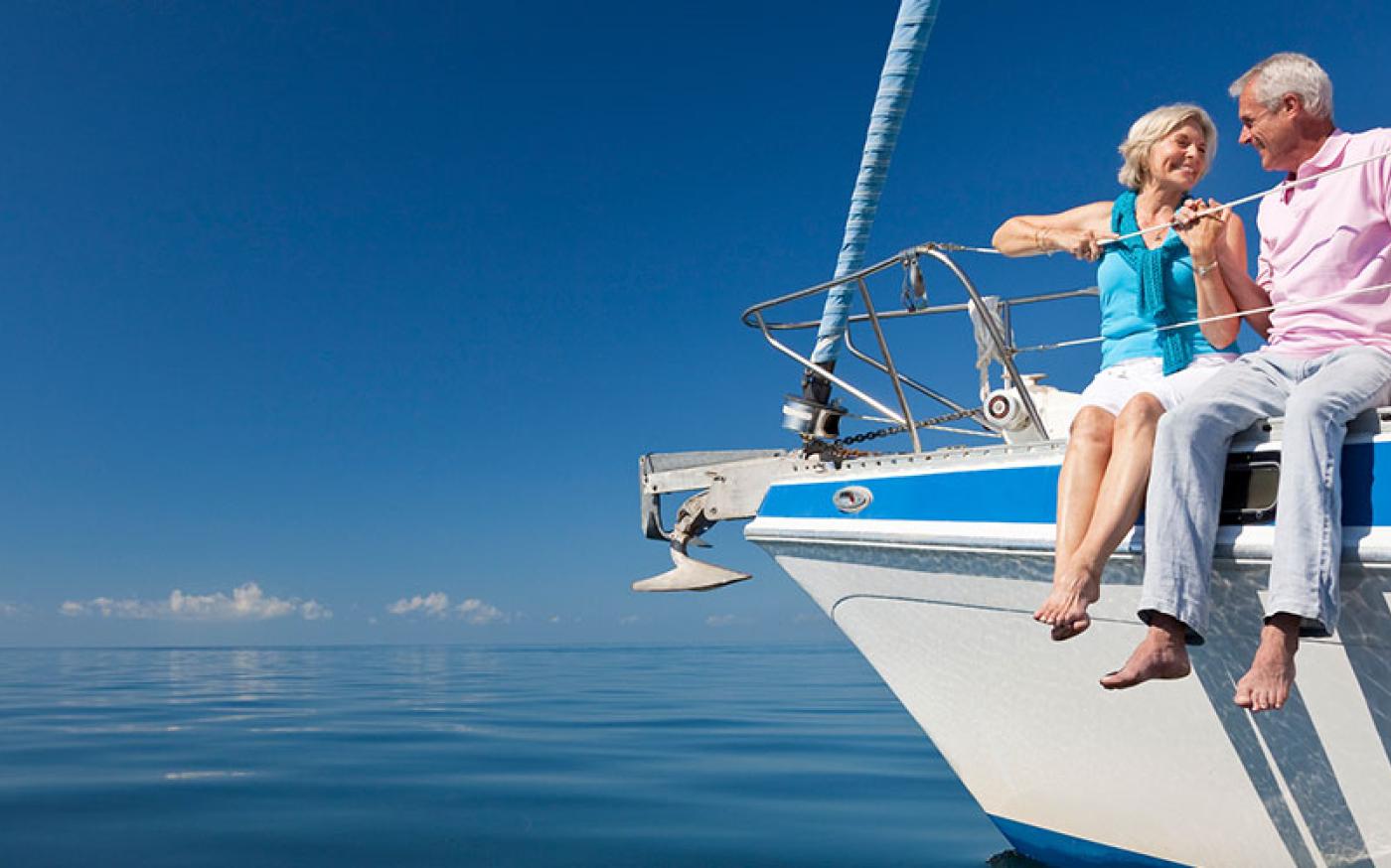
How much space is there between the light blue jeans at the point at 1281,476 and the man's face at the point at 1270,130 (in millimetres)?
572

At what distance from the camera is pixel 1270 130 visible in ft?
9.80

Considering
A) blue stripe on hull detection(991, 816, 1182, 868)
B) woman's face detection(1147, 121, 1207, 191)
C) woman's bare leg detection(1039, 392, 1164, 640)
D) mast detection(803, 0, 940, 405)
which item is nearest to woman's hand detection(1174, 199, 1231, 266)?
woman's face detection(1147, 121, 1207, 191)

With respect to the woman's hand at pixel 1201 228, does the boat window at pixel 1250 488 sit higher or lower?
lower

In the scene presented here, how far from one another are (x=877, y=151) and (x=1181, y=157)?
8.86ft

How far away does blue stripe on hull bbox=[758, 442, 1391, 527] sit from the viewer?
2.70 meters

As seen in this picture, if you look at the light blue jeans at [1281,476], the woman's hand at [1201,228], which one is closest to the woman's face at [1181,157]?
the woman's hand at [1201,228]

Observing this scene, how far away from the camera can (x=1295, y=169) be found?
3.05 m

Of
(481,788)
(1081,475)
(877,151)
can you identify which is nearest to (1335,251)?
(1081,475)

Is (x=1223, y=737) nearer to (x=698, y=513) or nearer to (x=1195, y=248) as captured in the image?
(x=1195, y=248)

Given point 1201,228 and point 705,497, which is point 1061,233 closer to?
point 1201,228

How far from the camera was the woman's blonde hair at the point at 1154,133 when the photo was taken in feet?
10.9

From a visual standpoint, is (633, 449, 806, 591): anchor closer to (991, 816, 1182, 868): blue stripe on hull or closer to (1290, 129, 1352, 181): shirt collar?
(991, 816, 1182, 868): blue stripe on hull

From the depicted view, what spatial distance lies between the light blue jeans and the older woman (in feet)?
0.35

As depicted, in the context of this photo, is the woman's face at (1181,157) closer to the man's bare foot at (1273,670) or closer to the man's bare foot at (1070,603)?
the man's bare foot at (1070,603)
